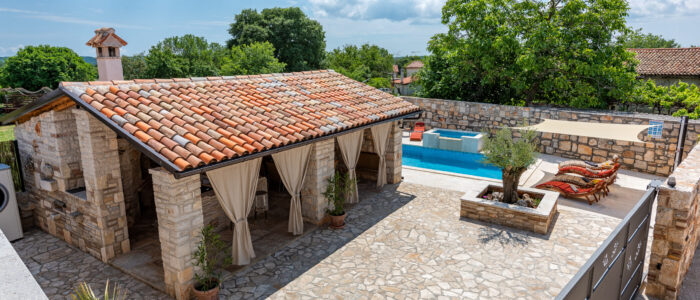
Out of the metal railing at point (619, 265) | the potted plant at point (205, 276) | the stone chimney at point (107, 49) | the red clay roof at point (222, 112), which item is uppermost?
the stone chimney at point (107, 49)

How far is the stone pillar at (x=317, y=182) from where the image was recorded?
11.8 metres

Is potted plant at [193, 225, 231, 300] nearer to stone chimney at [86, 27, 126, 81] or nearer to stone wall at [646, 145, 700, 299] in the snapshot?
stone chimney at [86, 27, 126, 81]

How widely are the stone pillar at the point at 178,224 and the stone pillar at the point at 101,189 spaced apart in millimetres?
2155

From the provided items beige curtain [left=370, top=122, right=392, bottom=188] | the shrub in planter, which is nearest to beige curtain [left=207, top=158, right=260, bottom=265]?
beige curtain [left=370, top=122, right=392, bottom=188]

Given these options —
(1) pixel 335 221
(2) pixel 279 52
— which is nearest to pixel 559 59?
(1) pixel 335 221

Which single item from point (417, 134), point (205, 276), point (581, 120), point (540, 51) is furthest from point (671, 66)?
point (205, 276)

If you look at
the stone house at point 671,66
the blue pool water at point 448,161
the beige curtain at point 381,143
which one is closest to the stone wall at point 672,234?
the beige curtain at point 381,143

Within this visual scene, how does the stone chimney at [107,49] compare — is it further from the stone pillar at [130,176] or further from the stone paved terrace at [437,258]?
the stone paved terrace at [437,258]

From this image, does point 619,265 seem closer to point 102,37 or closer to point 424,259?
point 424,259

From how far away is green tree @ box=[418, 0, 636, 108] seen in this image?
23875mm

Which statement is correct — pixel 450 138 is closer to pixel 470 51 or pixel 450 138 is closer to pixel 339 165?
pixel 470 51

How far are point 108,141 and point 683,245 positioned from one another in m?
11.9

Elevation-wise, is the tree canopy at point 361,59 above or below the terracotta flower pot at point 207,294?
above

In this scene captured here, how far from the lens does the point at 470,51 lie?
1042 inches
